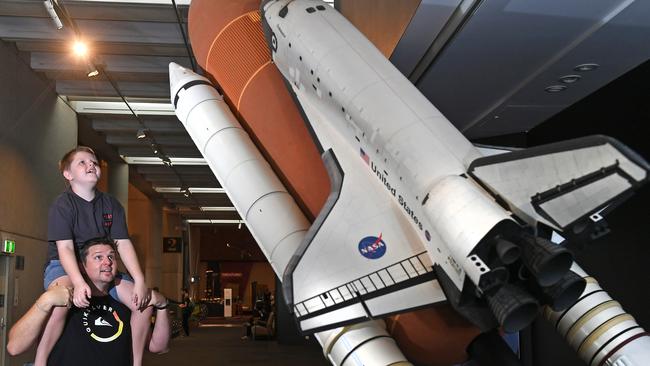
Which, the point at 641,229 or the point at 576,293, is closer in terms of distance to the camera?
the point at 576,293

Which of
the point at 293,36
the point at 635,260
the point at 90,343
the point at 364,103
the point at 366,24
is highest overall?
the point at 366,24

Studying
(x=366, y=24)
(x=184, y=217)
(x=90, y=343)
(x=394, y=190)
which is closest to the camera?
(x=90, y=343)

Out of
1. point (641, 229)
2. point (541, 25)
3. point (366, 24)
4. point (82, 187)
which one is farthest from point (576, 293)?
point (366, 24)

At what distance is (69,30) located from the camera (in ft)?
33.7

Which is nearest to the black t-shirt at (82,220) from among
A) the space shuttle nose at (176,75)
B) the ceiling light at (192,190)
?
the space shuttle nose at (176,75)

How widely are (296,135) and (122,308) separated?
273 centimetres

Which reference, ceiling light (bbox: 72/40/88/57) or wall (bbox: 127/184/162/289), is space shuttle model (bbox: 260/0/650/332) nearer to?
ceiling light (bbox: 72/40/88/57)

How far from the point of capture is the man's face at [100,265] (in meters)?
3.15

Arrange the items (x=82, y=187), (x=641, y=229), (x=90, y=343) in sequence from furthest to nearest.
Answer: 1. (x=641, y=229)
2. (x=82, y=187)
3. (x=90, y=343)

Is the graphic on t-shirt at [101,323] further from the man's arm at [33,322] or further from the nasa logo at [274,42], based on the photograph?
the nasa logo at [274,42]

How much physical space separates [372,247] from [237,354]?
10.7 metres

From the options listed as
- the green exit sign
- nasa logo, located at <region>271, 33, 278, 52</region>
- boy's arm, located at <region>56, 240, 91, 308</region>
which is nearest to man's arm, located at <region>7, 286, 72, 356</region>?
boy's arm, located at <region>56, 240, 91, 308</region>

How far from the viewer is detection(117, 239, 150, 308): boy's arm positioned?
309 cm

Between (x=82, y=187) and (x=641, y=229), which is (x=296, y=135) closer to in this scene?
(x=82, y=187)
